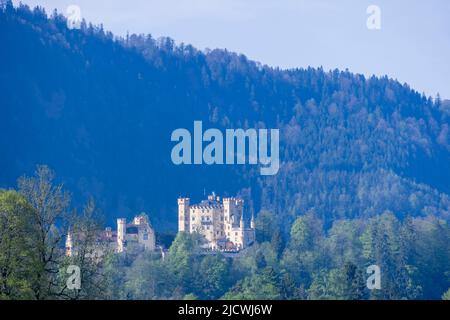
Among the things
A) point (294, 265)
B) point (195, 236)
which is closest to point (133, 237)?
point (195, 236)

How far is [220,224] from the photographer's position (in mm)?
121188

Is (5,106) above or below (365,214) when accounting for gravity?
above

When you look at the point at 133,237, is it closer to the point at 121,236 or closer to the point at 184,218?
the point at 121,236

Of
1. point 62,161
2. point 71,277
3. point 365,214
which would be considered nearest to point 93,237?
point 71,277

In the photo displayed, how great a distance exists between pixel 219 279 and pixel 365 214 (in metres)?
75.8

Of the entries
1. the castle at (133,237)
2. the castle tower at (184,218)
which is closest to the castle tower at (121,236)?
the castle at (133,237)

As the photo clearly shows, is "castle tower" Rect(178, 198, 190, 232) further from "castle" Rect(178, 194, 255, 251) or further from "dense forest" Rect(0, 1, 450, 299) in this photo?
"dense forest" Rect(0, 1, 450, 299)

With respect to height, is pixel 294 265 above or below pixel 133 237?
below

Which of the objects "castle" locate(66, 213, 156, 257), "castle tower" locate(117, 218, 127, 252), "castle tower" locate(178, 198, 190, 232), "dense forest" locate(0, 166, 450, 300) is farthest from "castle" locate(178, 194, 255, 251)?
"castle tower" locate(117, 218, 127, 252)

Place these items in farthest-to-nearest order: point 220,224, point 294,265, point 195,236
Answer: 1. point 220,224
2. point 195,236
3. point 294,265

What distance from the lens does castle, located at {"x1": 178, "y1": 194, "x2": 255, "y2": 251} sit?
378 feet

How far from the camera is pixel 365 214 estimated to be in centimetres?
16725
